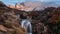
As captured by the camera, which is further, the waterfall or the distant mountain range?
the distant mountain range

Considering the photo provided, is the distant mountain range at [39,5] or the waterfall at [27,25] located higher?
the distant mountain range at [39,5]

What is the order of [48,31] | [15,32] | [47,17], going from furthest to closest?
1. [47,17]
2. [48,31]
3. [15,32]

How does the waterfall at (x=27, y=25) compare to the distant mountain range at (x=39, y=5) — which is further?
the distant mountain range at (x=39, y=5)

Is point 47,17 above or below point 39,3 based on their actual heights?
below

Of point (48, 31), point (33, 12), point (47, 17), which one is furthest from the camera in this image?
point (33, 12)

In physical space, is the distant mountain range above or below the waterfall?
above

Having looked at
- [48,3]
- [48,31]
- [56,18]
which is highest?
[48,3]

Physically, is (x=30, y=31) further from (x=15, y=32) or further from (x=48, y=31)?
(x=15, y=32)

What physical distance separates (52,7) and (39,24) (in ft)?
8.54

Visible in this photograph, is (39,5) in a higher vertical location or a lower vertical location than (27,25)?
higher

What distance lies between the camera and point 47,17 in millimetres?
12953

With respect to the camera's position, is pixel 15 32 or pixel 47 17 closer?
pixel 15 32

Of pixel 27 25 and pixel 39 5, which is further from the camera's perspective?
pixel 39 5

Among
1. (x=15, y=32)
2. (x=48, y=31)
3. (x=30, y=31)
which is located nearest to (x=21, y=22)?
(x=30, y=31)
